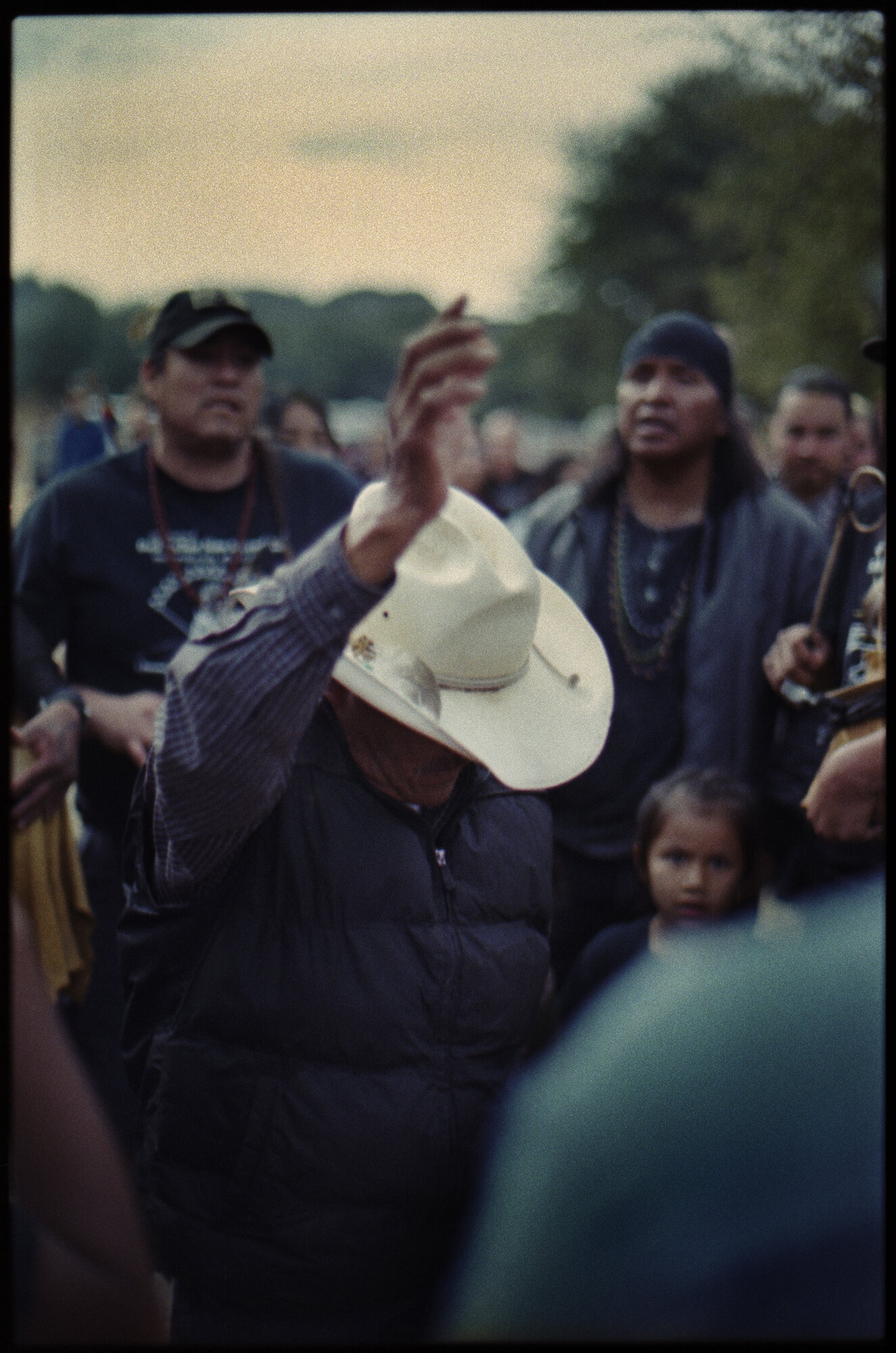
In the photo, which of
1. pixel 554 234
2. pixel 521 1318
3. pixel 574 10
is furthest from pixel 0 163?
pixel 554 234

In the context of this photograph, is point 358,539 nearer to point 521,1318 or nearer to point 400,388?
point 400,388

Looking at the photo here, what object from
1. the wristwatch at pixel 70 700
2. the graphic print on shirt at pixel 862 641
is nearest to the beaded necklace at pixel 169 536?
the wristwatch at pixel 70 700

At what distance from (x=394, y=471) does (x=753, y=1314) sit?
93cm

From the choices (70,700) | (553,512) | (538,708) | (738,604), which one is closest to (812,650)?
(738,604)

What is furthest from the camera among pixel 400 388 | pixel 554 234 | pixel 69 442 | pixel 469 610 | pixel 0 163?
pixel 554 234

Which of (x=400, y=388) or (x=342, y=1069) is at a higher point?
(x=400, y=388)

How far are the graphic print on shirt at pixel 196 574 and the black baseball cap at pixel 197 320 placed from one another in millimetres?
512

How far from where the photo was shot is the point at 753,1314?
0.91 meters

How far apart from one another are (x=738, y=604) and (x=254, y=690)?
2.25 meters

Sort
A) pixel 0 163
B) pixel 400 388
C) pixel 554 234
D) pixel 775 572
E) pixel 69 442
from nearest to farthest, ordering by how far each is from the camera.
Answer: pixel 400 388 → pixel 0 163 → pixel 775 572 → pixel 69 442 → pixel 554 234

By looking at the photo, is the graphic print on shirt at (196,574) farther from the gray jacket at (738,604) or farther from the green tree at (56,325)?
the gray jacket at (738,604)

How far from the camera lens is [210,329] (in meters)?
3.51

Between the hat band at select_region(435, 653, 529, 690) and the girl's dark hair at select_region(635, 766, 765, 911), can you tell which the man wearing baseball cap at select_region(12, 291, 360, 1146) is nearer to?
the girl's dark hair at select_region(635, 766, 765, 911)

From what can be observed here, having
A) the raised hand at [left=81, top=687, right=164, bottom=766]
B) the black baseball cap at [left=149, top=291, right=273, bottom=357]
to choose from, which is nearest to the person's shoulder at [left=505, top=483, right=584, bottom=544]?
the black baseball cap at [left=149, top=291, right=273, bottom=357]
